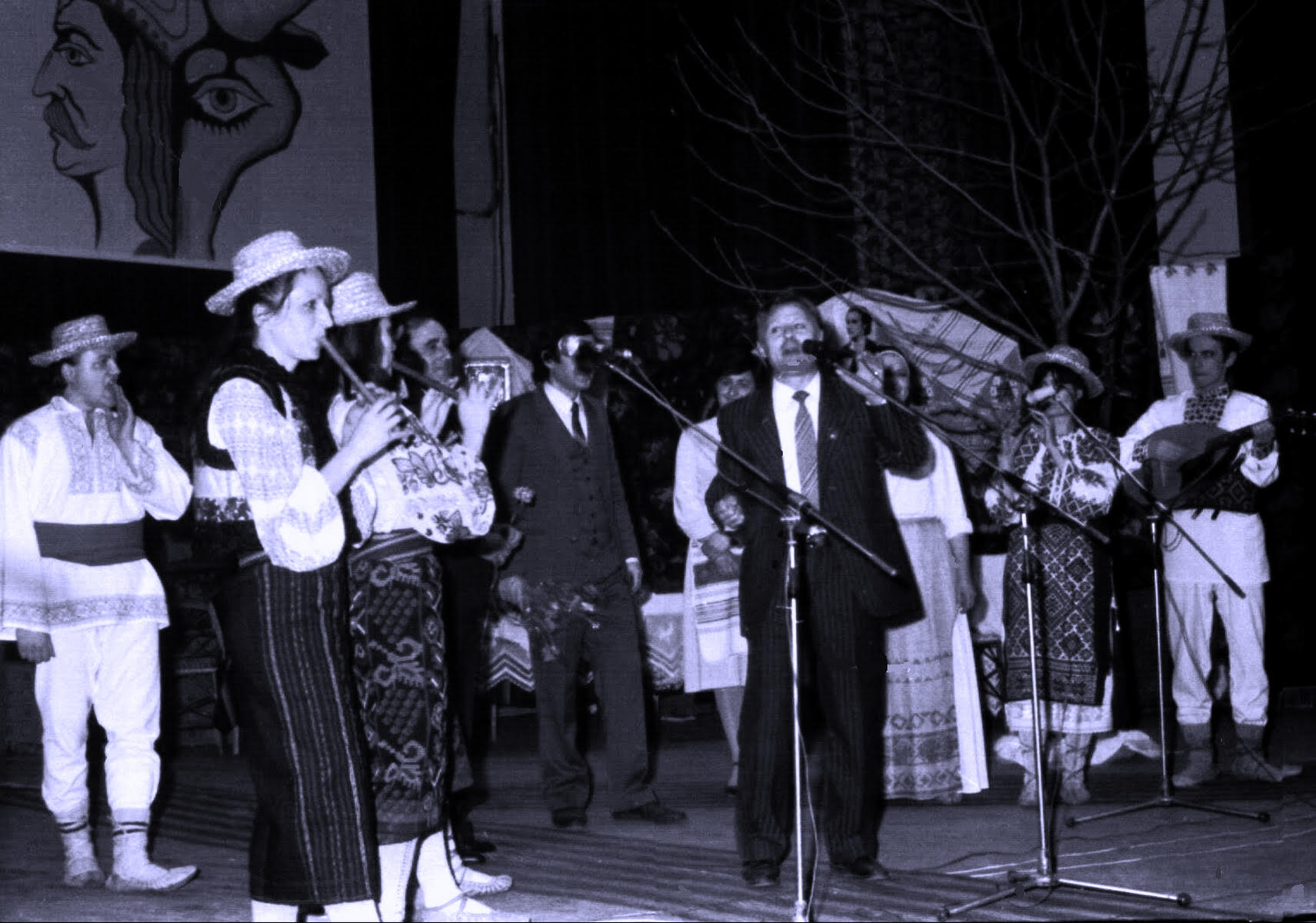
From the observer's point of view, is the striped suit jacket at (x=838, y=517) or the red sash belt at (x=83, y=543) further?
the red sash belt at (x=83, y=543)

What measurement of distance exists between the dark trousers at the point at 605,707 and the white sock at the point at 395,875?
194 cm

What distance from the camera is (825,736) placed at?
457 cm

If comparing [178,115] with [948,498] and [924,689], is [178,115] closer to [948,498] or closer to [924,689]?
[948,498]

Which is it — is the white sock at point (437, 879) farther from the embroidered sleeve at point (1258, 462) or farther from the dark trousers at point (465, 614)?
the embroidered sleeve at point (1258, 462)

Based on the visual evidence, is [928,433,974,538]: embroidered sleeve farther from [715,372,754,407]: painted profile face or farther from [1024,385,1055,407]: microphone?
[715,372,754,407]: painted profile face

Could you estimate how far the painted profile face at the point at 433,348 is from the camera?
4.61 metres

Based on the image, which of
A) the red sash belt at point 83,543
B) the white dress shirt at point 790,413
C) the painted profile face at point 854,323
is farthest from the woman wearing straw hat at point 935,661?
the red sash belt at point 83,543

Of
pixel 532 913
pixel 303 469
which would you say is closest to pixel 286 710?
pixel 303 469

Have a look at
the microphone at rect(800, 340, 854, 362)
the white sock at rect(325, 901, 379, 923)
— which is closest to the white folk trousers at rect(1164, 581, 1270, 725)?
the microphone at rect(800, 340, 854, 362)

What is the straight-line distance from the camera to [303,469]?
3133mm

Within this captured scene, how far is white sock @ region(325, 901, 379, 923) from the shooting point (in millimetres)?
3213

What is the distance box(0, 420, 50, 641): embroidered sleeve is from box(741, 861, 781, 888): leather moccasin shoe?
6.92 feet

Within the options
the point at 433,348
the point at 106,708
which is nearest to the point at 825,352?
the point at 433,348

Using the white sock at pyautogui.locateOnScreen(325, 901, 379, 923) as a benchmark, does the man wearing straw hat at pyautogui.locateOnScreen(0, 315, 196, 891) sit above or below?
above
